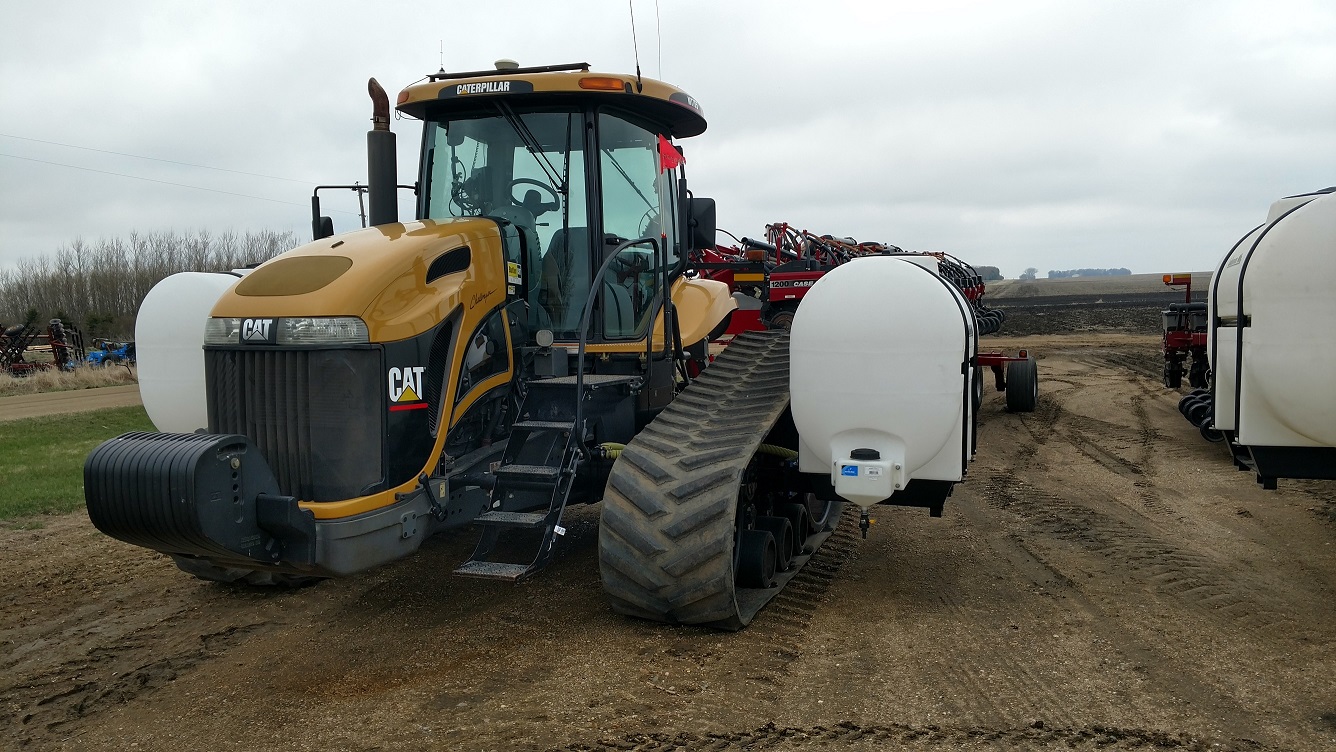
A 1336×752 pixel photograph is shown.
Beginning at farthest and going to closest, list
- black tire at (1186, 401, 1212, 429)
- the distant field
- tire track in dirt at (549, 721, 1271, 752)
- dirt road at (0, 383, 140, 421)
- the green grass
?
the distant field, dirt road at (0, 383, 140, 421), black tire at (1186, 401, 1212, 429), the green grass, tire track in dirt at (549, 721, 1271, 752)

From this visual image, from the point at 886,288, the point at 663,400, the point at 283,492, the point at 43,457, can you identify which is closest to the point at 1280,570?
the point at 886,288

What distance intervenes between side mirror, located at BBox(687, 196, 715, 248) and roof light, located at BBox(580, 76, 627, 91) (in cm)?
100

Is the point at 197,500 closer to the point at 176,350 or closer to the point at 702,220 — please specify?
the point at 176,350

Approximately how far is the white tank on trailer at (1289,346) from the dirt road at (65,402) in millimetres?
18399

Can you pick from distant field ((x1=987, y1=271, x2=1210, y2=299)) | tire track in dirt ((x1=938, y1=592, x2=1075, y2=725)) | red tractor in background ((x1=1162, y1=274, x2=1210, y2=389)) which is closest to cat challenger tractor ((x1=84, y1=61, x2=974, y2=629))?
tire track in dirt ((x1=938, y1=592, x2=1075, y2=725))

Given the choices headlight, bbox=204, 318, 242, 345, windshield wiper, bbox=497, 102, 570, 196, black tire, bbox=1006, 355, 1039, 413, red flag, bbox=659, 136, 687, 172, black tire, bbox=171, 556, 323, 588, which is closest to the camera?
headlight, bbox=204, 318, 242, 345

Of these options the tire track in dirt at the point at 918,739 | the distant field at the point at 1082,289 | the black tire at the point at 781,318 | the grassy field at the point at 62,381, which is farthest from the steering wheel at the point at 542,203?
the distant field at the point at 1082,289

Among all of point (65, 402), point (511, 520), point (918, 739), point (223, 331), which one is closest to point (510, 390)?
point (511, 520)

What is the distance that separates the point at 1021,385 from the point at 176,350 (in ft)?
36.4

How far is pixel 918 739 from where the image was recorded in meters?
3.72

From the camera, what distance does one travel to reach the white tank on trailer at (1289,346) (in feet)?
15.1

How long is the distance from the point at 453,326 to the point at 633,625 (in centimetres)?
178

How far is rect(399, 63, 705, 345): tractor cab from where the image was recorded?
566 cm

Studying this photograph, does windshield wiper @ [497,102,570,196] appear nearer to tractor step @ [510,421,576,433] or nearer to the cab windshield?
the cab windshield
